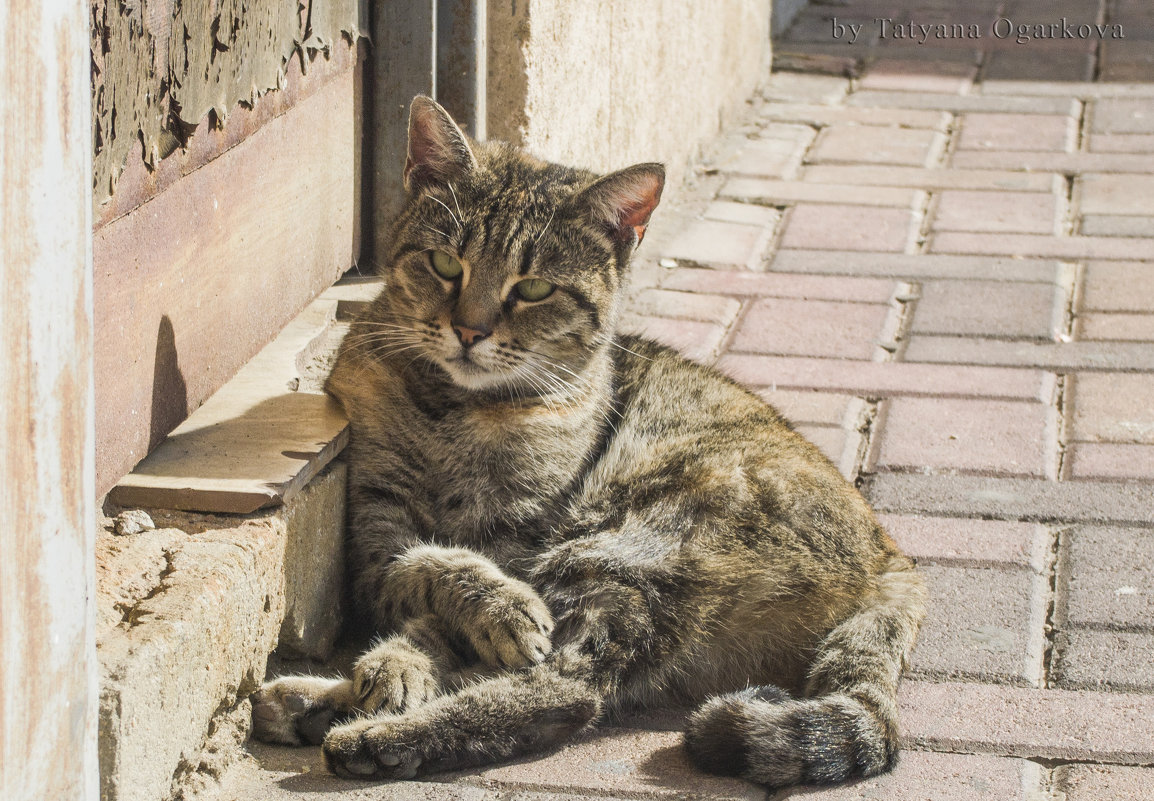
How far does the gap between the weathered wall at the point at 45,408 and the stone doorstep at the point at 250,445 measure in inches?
25.8

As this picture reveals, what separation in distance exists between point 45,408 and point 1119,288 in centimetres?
416

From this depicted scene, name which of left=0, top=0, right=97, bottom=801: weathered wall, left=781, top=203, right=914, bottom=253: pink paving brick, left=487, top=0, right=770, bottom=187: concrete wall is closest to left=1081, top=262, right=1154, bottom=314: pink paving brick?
left=781, top=203, right=914, bottom=253: pink paving brick

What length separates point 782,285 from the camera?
194 inches

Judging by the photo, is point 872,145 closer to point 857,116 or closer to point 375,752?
point 857,116

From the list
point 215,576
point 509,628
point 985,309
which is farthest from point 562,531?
point 985,309

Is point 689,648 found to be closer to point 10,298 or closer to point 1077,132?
point 10,298

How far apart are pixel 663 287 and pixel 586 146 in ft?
1.90

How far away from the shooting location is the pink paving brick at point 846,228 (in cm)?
532

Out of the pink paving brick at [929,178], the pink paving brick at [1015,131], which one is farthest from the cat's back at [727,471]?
the pink paving brick at [1015,131]

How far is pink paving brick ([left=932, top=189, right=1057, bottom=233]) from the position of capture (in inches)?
216

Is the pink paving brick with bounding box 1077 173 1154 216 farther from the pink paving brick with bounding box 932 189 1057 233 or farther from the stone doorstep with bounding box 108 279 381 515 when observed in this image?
the stone doorstep with bounding box 108 279 381 515

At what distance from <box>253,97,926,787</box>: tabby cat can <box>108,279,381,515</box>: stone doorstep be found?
0.13 meters

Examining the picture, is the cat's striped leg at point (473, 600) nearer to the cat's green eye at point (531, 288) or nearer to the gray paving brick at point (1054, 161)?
the cat's green eye at point (531, 288)

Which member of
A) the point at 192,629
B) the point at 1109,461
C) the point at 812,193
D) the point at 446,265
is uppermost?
the point at 446,265
